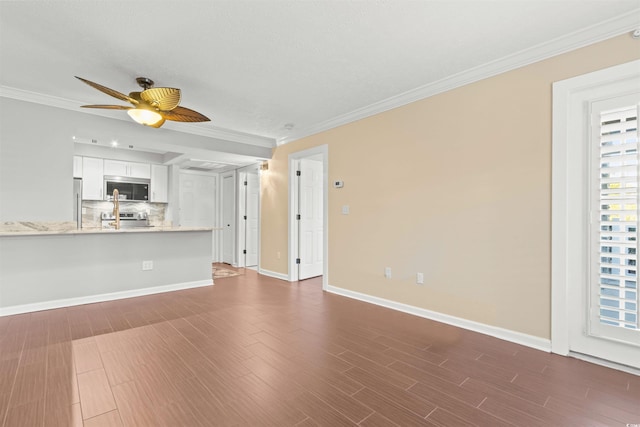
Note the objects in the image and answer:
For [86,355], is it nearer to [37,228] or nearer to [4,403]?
[4,403]

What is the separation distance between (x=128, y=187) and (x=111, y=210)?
63 centimetres

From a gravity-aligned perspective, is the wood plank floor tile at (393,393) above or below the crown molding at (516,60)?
below

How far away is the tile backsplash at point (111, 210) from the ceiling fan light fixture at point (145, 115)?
413cm

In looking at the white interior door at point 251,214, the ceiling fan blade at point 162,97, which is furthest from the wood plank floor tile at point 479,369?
the white interior door at point 251,214

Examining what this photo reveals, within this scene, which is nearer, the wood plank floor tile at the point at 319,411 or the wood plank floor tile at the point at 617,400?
the wood plank floor tile at the point at 319,411

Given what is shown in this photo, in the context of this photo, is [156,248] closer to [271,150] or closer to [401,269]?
[271,150]

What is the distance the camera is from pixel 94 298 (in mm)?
3906

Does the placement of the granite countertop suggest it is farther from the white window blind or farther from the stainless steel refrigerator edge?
the white window blind

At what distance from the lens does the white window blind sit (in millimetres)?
2168

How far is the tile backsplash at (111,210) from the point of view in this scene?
19.6ft

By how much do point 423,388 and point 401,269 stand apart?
68.1 inches

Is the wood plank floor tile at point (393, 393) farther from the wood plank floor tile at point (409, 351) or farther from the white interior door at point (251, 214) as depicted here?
the white interior door at point (251, 214)

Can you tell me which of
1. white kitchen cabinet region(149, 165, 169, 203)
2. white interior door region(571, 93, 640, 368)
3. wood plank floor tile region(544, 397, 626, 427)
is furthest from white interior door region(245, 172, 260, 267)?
wood plank floor tile region(544, 397, 626, 427)

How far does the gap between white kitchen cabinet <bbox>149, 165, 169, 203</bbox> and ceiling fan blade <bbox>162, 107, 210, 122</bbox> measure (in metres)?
3.69
